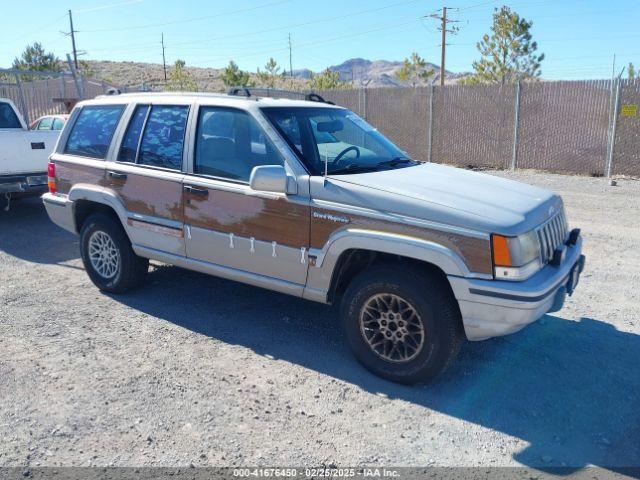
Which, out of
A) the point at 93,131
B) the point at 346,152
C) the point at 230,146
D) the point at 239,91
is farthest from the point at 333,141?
the point at 93,131

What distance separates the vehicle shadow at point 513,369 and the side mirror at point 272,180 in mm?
1302

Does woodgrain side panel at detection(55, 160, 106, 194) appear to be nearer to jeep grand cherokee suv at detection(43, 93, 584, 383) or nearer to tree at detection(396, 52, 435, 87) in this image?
jeep grand cherokee suv at detection(43, 93, 584, 383)

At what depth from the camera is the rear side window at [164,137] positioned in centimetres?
492

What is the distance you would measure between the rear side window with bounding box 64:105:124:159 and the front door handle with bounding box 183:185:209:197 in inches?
49.1

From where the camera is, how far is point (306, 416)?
3617 millimetres

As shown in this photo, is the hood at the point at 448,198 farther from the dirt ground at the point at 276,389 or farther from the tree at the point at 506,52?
the tree at the point at 506,52

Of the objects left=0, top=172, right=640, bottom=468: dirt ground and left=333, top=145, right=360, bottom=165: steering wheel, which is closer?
left=0, top=172, right=640, bottom=468: dirt ground

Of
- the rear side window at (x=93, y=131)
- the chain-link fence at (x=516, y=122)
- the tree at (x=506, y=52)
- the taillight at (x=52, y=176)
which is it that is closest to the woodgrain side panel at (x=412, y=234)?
the rear side window at (x=93, y=131)

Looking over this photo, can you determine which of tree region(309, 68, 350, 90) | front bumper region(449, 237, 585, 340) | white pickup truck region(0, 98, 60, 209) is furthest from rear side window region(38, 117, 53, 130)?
tree region(309, 68, 350, 90)

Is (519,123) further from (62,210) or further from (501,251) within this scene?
(501,251)

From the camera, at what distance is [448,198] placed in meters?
3.79

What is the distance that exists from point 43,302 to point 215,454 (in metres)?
3.27

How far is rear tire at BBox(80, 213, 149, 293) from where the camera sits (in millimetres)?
5504

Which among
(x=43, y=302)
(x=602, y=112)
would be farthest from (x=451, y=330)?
(x=602, y=112)
